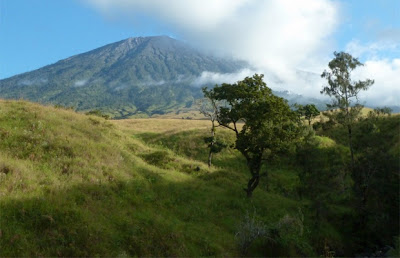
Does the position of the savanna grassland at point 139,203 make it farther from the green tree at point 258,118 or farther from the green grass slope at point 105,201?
the green tree at point 258,118

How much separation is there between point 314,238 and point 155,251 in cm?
1573

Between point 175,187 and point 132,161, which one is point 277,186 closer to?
point 175,187

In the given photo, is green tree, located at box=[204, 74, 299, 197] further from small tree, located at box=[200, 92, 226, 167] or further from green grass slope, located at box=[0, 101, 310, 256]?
small tree, located at box=[200, 92, 226, 167]

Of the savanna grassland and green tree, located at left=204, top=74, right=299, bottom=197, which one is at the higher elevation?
green tree, located at left=204, top=74, right=299, bottom=197

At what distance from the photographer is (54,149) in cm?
2039

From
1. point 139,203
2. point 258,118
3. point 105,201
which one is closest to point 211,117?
point 258,118

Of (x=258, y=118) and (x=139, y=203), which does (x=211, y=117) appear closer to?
(x=258, y=118)

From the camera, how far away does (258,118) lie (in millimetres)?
25109

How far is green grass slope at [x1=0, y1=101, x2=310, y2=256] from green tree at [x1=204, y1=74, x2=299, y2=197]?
503 centimetres

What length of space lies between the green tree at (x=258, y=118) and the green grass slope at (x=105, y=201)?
5.03 metres

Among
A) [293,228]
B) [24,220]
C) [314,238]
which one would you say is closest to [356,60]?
[314,238]

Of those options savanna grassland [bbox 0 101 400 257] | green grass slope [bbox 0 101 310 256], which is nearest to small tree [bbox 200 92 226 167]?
savanna grassland [bbox 0 101 400 257]

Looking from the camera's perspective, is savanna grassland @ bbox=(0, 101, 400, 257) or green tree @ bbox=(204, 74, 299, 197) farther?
green tree @ bbox=(204, 74, 299, 197)

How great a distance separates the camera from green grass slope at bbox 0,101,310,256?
1298cm
